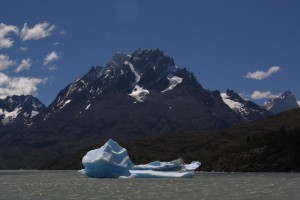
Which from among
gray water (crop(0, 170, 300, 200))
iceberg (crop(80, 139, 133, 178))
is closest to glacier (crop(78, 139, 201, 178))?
iceberg (crop(80, 139, 133, 178))

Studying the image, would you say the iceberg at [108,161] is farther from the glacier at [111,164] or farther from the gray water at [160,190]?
the gray water at [160,190]

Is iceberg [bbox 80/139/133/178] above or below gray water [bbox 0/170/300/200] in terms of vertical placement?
above

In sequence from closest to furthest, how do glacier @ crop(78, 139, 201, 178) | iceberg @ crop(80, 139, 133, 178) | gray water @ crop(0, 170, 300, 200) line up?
gray water @ crop(0, 170, 300, 200) → iceberg @ crop(80, 139, 133, 178) → glacier @ crop(78, 139, 201, 178)

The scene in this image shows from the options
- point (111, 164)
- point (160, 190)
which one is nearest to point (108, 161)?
point (111, 164)

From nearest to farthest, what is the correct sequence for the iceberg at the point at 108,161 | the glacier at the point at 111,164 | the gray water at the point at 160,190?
1. the gray water at the point at 160,190
2. the iceberg at the point at 108,161
3. the glacier at the point at 111,164

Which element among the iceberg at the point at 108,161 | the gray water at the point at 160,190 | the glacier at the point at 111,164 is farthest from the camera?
the glacier at the point at 111,164

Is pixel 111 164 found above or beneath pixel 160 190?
above

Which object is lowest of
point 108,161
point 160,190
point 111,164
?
point 160,190

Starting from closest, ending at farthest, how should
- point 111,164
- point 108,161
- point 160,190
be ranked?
1. point 160,190
2. point 108,161
3. point 111,164

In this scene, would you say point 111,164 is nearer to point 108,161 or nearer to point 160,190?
point 108,161

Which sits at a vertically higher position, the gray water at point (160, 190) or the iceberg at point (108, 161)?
the iceberg at point (108, 161)

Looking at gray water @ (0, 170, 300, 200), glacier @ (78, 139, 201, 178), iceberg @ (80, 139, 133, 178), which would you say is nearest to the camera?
gray water @ (0, 170, 300, 200)

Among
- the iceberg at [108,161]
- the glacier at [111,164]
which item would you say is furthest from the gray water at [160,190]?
the glacier at [111,164]

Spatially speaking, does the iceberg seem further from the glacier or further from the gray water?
the gray water
